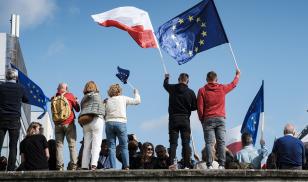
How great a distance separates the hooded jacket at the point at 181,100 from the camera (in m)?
18.5

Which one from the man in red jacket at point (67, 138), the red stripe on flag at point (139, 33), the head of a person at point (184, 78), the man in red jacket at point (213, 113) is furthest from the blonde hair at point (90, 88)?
the red stripe on flag at point (139, 33)

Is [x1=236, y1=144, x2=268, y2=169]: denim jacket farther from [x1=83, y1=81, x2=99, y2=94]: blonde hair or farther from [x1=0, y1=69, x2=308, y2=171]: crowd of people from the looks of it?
[x1=83, y1=81, x2=99, y2=94]: blonde hair

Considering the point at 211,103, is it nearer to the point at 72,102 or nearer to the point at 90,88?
the point at 90,88

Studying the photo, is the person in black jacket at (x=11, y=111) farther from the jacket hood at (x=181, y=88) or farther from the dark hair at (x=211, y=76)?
the dark hair at (x=211, y=76)

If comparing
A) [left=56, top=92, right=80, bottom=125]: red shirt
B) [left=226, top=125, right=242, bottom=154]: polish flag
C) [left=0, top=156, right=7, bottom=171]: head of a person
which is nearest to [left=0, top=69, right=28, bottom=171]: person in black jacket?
[left=56, top=92, right=80, bottom=125]: red shirt

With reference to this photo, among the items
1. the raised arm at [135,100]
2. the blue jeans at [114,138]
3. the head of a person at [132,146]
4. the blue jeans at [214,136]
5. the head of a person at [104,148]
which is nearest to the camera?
the blue jeans at [114,138]

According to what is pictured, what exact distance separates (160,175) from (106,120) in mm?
1815

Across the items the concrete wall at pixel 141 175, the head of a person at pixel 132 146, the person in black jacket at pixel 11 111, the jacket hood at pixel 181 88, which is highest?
the jacket hood at pixel 181 88

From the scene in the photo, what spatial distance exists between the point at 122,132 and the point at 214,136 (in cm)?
199

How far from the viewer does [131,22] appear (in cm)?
2145

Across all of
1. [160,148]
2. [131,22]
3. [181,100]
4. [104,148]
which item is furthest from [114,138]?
[131,22]

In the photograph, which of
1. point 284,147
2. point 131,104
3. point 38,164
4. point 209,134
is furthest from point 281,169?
point 38,164

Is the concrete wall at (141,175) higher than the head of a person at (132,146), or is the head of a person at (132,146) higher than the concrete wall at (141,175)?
the head of a person at (132,146)

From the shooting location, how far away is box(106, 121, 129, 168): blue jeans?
18.2 m
